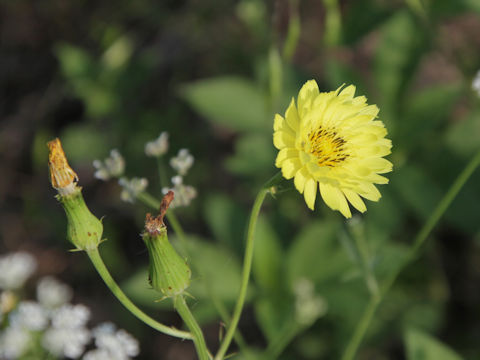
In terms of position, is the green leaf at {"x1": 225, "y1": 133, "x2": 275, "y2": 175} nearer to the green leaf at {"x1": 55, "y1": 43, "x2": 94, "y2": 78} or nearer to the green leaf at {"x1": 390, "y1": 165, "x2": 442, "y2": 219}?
the green leaf at {"x1": 390, "y1": 165, "x2": 442, "y2": 219}

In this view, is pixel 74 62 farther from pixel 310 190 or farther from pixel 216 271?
pixel 310 190

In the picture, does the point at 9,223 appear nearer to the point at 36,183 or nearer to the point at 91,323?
the point at 36,183

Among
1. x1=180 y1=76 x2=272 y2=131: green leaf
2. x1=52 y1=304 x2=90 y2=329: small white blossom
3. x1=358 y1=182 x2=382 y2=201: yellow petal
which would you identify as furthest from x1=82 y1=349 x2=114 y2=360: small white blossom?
x1=180 y1=76 x2=272 y2=131: green leaf

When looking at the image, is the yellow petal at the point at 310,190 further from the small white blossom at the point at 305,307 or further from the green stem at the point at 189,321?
the small white blossom at the point at 305,307

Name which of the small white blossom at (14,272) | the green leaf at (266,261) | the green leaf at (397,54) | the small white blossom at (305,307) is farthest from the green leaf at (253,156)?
the small white blossom at (14,272)

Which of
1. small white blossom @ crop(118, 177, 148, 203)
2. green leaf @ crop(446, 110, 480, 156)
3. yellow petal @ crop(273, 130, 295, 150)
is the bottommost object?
yellow petal @ crop(273, 130, 295, 150)

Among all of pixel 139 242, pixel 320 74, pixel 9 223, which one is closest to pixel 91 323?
pixel 139 242
